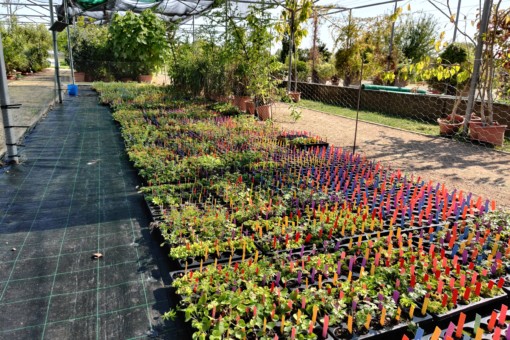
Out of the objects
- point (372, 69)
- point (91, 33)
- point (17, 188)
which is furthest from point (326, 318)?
point (91, 33)

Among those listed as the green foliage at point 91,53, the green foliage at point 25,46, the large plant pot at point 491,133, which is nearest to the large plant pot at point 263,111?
the large plant pot at point 491,133

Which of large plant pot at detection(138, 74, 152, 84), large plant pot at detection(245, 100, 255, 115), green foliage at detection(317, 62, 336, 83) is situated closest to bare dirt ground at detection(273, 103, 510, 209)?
large plant pot at detection(245, 100, 255, 115)

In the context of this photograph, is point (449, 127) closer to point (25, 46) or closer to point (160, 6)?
point (160, 6)

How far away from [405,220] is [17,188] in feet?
13.1

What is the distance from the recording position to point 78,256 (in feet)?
9.00

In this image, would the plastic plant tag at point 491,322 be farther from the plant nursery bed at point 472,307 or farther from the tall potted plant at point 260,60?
the tall potted plant at point 260,60

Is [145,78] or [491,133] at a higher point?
[145,78]

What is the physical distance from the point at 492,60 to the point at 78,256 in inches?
300

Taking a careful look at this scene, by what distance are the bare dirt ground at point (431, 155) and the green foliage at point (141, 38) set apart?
9245 mm

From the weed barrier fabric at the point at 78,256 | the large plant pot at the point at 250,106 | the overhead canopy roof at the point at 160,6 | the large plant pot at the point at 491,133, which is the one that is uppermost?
the overhead canopy roof at the point at 160,6

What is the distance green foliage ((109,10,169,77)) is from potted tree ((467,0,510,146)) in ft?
37.4

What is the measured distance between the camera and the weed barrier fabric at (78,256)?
2.08 metres

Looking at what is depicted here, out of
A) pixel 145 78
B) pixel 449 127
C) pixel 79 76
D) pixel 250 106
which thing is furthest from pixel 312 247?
pixel 79 76

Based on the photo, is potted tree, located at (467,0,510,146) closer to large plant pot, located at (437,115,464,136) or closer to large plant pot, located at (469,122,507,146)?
large plant pot, located at (469,122,507,146)
